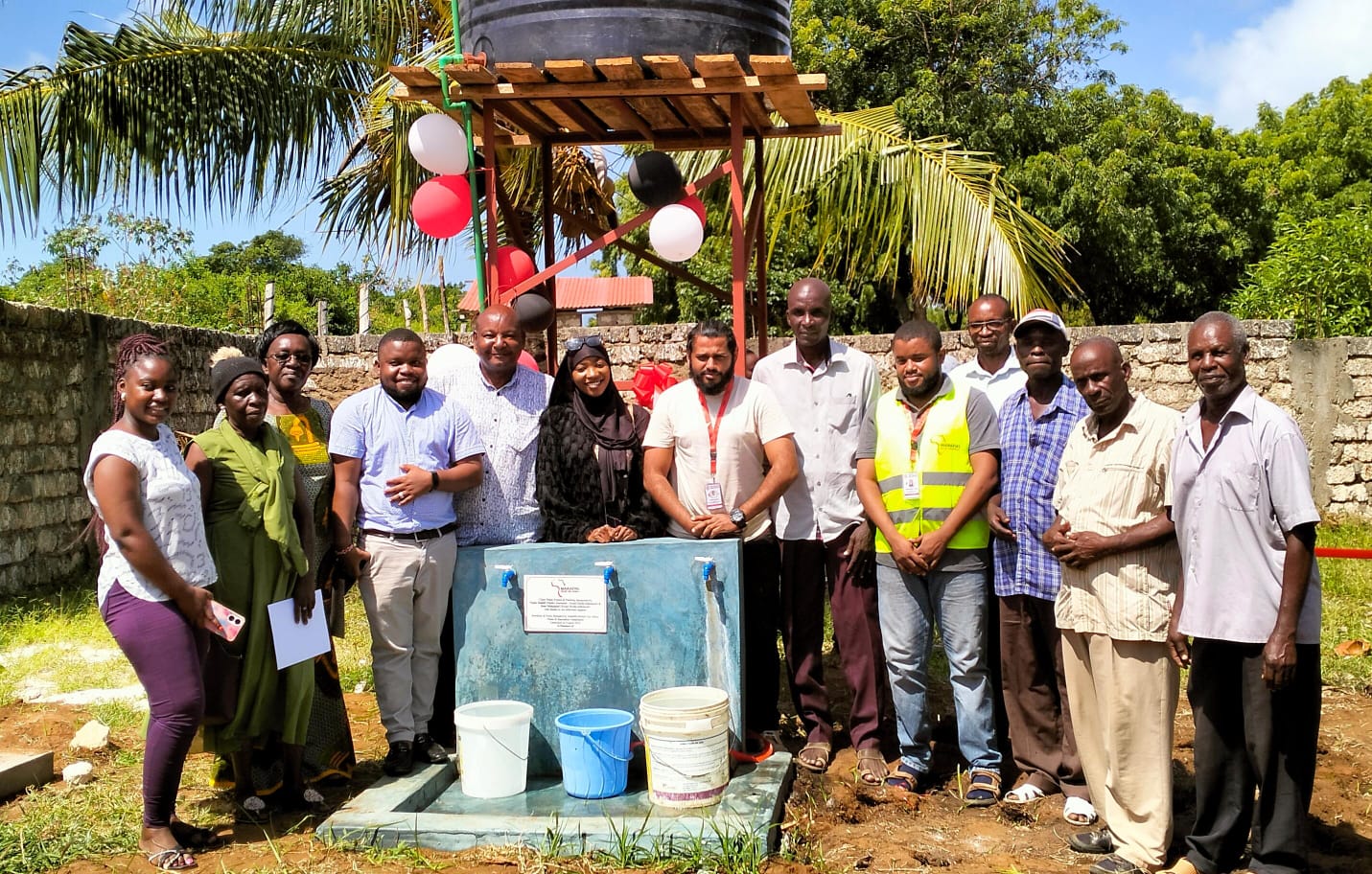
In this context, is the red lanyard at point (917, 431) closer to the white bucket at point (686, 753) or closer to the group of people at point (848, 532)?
the group of people at point (848, 532)

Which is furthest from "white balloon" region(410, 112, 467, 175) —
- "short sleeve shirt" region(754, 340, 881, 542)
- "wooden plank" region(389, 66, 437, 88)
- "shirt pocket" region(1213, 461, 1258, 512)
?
"shirt pocket" region(1213, 461, 1258, 512)

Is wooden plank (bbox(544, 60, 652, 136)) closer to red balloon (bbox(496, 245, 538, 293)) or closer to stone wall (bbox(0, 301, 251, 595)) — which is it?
red balloon (bbox(496, 245, 538, 293))

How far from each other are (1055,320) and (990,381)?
28.6 inches

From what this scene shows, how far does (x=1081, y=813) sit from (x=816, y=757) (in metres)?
1.10

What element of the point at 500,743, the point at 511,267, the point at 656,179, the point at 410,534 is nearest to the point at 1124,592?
the point at 500,743

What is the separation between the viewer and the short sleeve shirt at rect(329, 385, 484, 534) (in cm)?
453

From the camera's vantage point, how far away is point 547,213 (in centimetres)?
682

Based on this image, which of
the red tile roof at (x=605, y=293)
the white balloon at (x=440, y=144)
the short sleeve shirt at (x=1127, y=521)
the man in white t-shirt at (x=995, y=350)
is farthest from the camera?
the red tile roof at (x=605, y=293)

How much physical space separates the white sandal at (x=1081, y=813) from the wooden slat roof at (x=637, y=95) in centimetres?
340

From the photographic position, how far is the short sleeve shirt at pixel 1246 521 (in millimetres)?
3334

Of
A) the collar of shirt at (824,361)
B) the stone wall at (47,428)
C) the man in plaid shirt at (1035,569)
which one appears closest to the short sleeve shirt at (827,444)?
the collar of shirt at (824,361)

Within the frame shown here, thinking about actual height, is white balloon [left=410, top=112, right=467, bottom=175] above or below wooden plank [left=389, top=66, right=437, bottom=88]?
below

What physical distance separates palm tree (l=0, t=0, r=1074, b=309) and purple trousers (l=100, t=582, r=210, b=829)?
21.8 ft

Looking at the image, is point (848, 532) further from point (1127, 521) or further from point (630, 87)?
point (630, 87)
